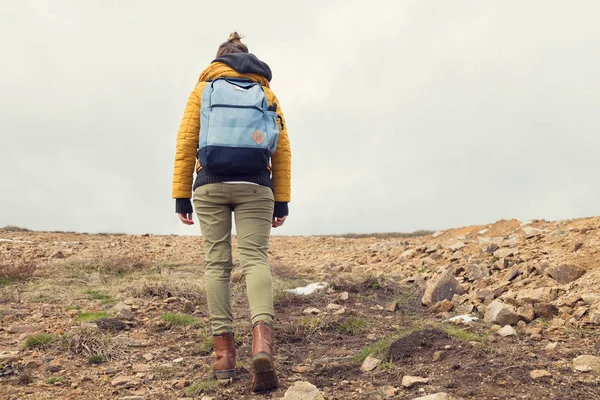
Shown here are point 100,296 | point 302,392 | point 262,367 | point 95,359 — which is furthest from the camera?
point 100,296

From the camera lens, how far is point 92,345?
459 cm

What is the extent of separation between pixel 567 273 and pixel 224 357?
3.89m

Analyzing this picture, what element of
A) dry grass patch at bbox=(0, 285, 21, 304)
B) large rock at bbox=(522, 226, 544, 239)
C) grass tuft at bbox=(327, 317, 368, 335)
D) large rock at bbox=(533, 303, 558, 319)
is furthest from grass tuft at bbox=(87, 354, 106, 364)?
large rock at bbox=(522, 226, 544, 239)

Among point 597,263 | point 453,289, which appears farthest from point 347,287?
point 597,263

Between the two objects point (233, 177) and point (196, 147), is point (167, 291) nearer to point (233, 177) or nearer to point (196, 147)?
point (196, 147)

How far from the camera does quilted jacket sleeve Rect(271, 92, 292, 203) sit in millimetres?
3984

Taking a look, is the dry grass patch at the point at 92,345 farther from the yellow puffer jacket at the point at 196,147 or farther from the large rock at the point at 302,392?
the large rock at the point at 302,392

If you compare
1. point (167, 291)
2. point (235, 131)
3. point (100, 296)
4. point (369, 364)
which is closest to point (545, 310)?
point (369, 364)

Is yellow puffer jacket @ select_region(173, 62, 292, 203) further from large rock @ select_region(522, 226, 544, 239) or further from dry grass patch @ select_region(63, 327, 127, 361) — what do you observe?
large rock @ select_region(522, 226, 544, 239)

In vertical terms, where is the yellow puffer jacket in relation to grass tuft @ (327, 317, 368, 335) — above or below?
above

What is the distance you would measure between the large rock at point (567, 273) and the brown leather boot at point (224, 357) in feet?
12.3

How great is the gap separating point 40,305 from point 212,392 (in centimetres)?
378

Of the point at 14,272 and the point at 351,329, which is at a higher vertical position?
the point at 14,272

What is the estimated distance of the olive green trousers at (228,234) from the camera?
3.72 meters
